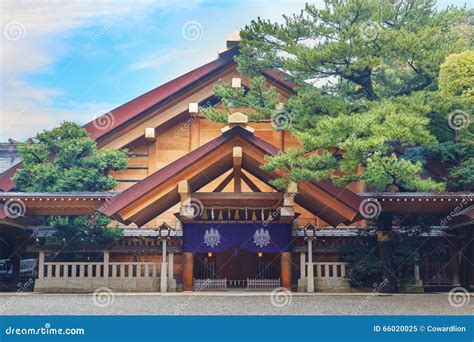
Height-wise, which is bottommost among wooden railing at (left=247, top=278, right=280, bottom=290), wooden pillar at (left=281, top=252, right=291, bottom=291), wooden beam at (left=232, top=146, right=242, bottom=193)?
wooden railing at (left=247, top=278, right=280, bottom=290)

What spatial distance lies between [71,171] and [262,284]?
311 inches

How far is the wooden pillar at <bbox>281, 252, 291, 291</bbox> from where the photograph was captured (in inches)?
838

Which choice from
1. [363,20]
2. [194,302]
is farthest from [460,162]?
[194,302]

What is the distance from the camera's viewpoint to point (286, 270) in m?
21.3

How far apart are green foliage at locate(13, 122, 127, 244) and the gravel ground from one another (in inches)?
134

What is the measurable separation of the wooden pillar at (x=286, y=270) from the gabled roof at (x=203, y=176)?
7.13 ft

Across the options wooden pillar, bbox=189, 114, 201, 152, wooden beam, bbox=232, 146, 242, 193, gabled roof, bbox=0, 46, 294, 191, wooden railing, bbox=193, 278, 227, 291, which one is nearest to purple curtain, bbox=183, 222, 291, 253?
wooden beam, bbox=232, 146, 242, 193

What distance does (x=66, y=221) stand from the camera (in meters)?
23.0

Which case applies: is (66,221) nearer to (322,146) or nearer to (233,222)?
(233,222)

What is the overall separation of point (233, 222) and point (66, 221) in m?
6.23

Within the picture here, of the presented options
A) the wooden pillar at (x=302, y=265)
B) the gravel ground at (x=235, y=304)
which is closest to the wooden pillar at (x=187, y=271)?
the gravel ground at (x=235, y=304)

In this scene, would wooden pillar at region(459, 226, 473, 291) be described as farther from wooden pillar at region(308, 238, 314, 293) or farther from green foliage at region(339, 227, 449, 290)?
wooden pillar at region(308, 238, 314, 293)

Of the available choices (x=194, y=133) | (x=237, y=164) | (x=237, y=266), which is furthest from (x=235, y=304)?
(x=194, y=133)

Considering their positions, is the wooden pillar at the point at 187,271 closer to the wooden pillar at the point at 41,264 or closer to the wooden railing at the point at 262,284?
the wooden railing at the point at 262,284
